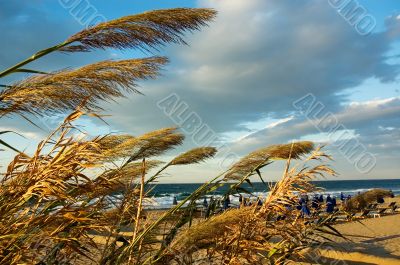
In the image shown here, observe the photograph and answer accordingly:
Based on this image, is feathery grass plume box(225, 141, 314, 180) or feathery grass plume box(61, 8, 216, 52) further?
feathery grass plume box(225, 141, 314, 180)

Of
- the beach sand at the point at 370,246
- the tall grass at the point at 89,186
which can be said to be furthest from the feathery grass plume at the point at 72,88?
the beach sand at the point at 370,246

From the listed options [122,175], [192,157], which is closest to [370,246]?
[192,157]

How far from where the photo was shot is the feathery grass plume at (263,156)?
9.05 ft

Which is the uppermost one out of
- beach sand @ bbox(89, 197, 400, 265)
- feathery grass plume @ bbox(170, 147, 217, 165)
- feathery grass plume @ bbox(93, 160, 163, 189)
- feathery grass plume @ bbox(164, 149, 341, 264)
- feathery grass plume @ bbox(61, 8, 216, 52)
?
feathery grass plume @ bbox(61, 8, 216, 52)

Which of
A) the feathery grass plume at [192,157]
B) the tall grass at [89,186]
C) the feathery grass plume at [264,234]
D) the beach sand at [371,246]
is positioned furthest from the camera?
the beach sand at [371,246]

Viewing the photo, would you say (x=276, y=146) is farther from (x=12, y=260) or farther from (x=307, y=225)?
(x=12, y=260)

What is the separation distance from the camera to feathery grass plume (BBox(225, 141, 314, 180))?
2760mm

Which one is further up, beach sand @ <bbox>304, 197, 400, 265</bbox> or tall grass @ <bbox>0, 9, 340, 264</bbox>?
tall grass @ <bbox>0, 9, 340, 264</bbox>

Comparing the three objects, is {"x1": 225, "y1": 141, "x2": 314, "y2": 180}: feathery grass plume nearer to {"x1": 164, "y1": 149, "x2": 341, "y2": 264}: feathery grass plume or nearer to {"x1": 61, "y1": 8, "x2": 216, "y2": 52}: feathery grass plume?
{"x1": 164, "y1": 149, "x2": 341, "y2": 264}: feathery grass plume

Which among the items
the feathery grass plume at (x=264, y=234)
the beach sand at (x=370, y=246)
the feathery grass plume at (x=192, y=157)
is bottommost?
the beach sand at (x=370, y=246)

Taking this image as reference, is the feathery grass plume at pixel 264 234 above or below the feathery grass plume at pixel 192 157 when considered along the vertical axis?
below

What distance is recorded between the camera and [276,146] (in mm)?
2832

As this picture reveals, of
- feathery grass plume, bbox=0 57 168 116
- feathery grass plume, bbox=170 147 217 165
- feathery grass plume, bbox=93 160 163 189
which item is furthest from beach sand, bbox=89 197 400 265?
feathery grass plume, bbox=0 57 168 116

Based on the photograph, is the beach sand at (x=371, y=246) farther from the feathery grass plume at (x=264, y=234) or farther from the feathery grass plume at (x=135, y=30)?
the feathery grass plume at (x=135, y=30)
